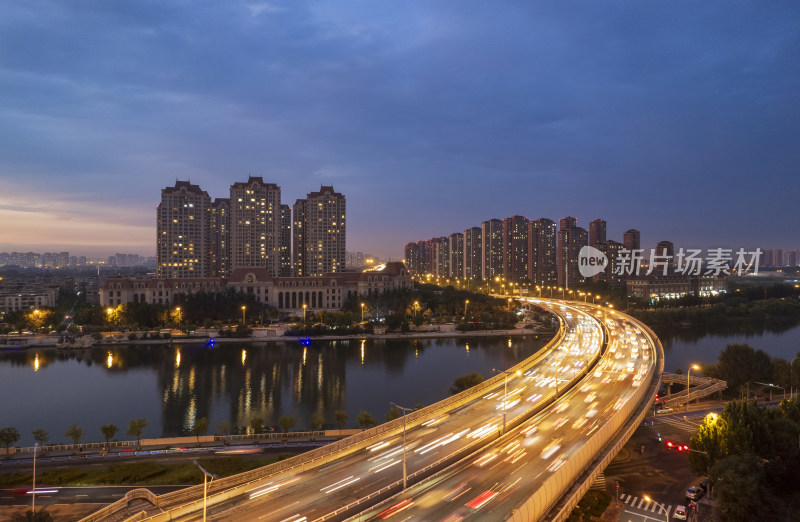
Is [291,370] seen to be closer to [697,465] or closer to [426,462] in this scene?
[426,462]

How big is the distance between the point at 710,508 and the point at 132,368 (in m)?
28.5

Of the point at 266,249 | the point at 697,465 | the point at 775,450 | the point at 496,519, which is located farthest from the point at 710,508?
the point at 266,249

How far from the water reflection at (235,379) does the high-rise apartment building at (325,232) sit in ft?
86.5

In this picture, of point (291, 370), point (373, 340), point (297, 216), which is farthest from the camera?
point (297, 216)

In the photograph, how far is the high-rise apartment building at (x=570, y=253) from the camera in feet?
231

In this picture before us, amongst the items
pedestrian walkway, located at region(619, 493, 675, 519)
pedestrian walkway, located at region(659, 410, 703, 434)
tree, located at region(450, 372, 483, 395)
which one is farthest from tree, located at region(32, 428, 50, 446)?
pedestrian walkway, located at region(659, 410, 703, 434)

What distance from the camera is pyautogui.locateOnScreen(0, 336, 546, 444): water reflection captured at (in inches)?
788

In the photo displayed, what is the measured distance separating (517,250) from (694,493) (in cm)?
6551

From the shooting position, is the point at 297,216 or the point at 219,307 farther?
the point at 297,216

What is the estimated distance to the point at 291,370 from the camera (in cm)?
2748

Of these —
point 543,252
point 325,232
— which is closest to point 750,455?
point 325,232

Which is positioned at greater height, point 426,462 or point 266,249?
point 266,249

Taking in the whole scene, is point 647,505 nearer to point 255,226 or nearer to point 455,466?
point 455,466

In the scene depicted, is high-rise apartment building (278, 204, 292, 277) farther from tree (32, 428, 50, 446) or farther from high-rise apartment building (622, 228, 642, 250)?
high-rise apartment building (622, 228, 642, 250)
